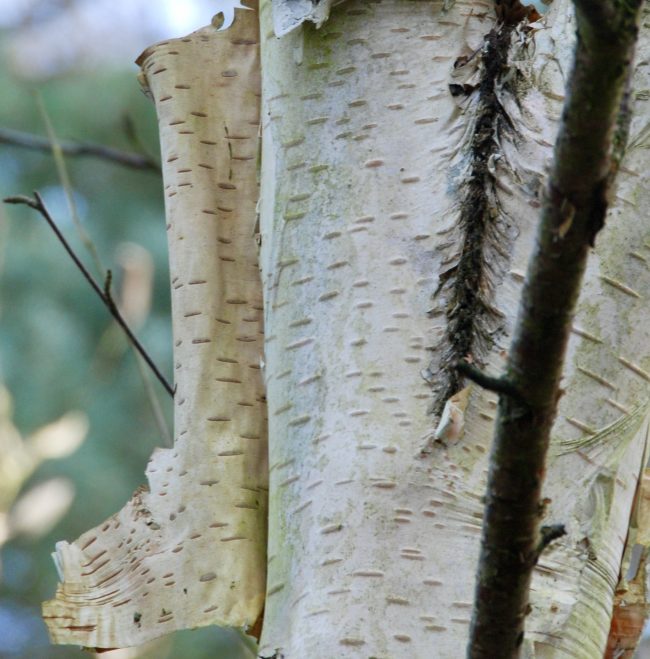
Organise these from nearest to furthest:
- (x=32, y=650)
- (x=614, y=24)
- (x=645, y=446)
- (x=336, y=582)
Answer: (x=614, y=24) < (x=336, y=582) < (x=645, y=446) < (x=32, y=650)

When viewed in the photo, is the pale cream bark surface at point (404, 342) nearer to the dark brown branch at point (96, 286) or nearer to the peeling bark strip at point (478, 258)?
the peeling bark strip at point (478, 258)

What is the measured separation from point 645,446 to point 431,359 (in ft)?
0.83

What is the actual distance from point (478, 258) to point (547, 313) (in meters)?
0.49

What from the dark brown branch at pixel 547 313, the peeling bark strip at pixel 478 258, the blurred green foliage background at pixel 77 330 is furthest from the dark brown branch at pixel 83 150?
the dark brown branch at pixel 547 313

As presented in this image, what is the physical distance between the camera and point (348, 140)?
122cm

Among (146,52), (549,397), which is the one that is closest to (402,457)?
(549,397)

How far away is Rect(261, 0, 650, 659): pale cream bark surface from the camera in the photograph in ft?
3.38

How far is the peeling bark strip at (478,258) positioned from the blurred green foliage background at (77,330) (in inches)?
108

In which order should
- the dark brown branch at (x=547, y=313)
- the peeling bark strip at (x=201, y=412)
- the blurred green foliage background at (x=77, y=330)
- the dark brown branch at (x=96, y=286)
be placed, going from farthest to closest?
the blurred green foliage background at (x=77, y=330) → the dark brown branch at (x=96, y=286) → the peeling bark strip at (x=201, y=412) → the dark brown branch at (x=547, y=313)

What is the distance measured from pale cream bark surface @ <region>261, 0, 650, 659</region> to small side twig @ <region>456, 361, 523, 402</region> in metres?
0.37

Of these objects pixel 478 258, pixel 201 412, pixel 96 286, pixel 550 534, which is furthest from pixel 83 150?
pixel 550 534

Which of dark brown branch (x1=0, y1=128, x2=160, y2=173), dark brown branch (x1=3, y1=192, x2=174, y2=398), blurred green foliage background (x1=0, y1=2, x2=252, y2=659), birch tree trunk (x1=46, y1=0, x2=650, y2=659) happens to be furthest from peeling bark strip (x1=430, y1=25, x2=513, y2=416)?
blurred green foliage background (x1=0, y1=2, x2=252, y2=659)

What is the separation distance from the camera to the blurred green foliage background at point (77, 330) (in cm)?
407

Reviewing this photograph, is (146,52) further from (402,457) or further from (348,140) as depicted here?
(402,457)
